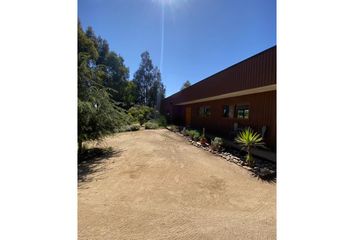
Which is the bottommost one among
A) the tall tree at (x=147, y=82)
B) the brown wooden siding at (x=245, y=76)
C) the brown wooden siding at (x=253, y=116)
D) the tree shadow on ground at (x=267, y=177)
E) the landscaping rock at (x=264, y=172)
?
the tree shadow on ground at (x=267, y=177)

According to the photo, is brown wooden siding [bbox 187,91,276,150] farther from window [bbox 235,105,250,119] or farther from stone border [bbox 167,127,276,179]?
stone border [bbox 167,127,276,179]

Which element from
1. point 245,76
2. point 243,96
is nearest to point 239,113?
point 243,96

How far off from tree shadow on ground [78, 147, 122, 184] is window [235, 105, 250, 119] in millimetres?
5830

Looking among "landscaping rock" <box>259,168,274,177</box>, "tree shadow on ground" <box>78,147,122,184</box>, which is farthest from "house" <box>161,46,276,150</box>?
"tree shadow on ground" <box>78,147,122,184</box>

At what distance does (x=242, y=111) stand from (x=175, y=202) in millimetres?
6851

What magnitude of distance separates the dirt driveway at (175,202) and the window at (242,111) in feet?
12.6

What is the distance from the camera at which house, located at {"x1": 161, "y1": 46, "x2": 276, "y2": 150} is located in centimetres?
594

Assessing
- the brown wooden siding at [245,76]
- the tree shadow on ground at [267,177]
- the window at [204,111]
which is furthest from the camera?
the window at [204,111]

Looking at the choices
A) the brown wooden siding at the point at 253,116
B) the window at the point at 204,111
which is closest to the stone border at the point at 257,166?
the brown wooden siding at the point at 253,116

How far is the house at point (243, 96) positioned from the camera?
594cm

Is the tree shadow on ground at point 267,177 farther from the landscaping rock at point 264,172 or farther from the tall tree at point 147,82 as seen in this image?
the tall tree at point 147,82
